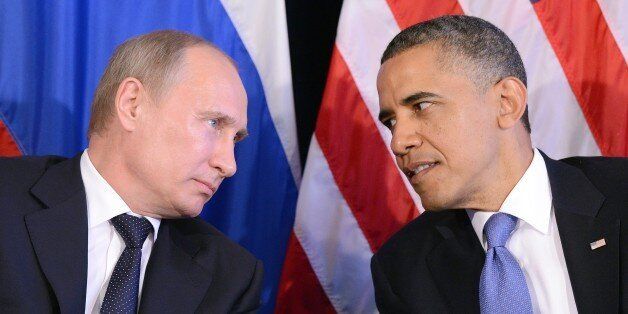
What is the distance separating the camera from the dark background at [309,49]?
3101 mm

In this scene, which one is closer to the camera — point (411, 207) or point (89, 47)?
point (89, 47)

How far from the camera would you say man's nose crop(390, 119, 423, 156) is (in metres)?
2.19

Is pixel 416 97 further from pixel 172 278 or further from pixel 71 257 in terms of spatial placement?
pixel 71 257

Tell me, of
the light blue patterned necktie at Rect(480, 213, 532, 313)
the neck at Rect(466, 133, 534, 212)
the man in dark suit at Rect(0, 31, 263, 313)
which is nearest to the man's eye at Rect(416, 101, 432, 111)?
the neck at Rect(466, 133, 534, 212)

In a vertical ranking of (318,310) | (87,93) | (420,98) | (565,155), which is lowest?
(318,310)

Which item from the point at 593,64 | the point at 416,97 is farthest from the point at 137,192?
the point at 593,64

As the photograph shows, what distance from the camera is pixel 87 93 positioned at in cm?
266

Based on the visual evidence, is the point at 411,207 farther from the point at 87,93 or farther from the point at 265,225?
the point at 87,93

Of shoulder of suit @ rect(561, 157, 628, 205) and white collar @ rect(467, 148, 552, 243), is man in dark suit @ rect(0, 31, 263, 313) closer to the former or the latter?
white collar @ rect(467, 148, 552, 243)

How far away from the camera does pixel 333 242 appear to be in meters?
2.84

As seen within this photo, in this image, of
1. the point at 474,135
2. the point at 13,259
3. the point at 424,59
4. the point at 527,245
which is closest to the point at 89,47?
the point at 13,259

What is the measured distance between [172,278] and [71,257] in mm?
291

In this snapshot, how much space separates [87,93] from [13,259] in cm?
84

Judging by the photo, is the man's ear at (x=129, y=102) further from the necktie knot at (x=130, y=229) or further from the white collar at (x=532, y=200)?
the white collar at (x=532, y=200)
